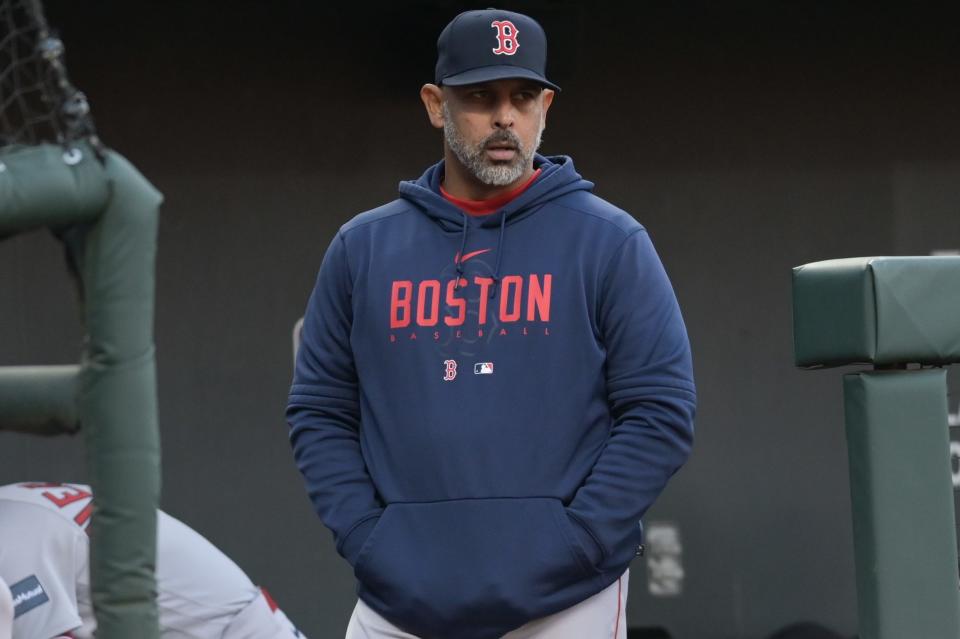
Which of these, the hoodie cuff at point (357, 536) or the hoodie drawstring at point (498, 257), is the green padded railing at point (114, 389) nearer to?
the hoodie cuff at point (357, 536)

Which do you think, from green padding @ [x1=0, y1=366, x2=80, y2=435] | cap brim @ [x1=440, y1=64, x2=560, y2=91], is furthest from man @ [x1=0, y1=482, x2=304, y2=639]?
green padding @ [x1=0, y1=366, x2=80, y2=435]

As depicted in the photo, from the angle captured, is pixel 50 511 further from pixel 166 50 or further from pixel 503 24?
pixel 166 50

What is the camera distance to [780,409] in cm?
499

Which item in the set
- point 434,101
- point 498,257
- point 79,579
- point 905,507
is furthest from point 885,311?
point 79,579

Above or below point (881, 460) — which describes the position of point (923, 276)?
above

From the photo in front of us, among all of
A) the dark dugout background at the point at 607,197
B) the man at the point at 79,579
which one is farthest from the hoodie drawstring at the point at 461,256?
the dark dugout background at the point at 607,197

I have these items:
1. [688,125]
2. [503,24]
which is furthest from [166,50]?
[503,24]

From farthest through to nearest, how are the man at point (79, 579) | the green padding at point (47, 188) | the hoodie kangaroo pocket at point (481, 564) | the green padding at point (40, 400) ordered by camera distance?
the man at point (79, 579)
the hoodie kangaroo pocket at point (481, 564)
the green padding at point (40, 400)
the green padding at point (47, 188)

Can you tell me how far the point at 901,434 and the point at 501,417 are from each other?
2.08ft

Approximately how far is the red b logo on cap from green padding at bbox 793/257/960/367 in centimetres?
63

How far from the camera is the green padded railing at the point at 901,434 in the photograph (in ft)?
7.78

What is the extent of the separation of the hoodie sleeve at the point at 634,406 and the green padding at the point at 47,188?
1051 mm

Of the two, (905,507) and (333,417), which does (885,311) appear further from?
(333,417)

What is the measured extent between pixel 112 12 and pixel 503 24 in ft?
8.32
